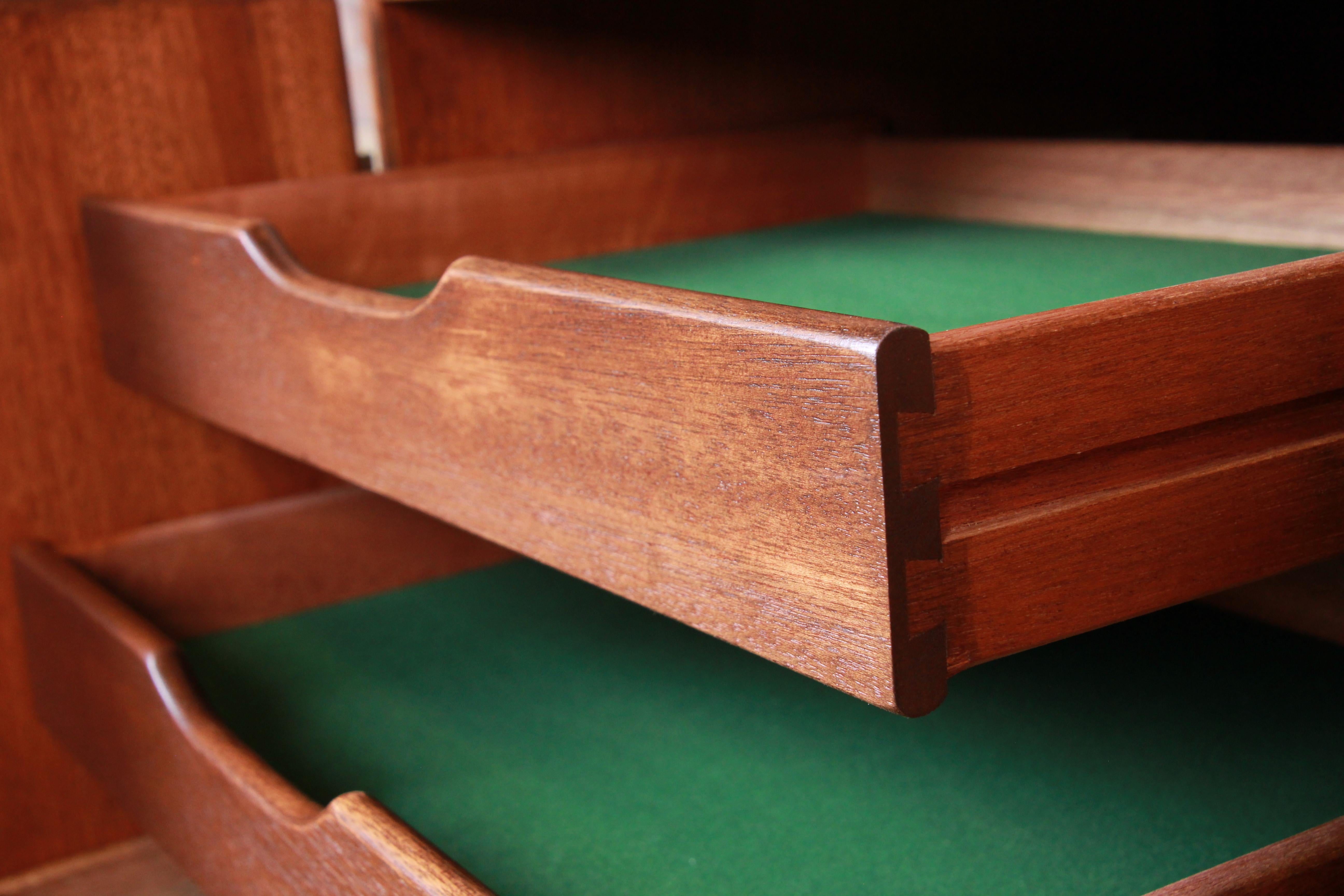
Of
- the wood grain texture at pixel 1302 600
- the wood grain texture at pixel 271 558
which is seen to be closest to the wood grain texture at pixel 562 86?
the wood grain texture at pixel 271 558

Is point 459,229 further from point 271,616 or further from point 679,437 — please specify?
point 679,437

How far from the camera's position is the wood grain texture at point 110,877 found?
1.18 metres

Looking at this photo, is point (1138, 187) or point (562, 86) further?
point (562, 86)

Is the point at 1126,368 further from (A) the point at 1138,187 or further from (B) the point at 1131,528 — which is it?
(A) the point at 1138,187

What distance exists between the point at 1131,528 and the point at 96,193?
0.97 metres

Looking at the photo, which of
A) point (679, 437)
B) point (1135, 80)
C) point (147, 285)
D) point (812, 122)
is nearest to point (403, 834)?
point (679, 437)

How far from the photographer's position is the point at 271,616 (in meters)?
1.24

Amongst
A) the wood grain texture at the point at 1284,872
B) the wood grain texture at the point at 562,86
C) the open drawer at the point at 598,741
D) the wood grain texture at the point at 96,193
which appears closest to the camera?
the wood grain texture at the point at 1284,872

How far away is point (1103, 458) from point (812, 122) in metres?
1.03

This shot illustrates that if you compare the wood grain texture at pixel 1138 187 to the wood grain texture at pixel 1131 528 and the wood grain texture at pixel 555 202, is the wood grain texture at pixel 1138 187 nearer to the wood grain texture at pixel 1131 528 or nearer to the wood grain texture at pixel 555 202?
the wood grain texture at pixel 555 202

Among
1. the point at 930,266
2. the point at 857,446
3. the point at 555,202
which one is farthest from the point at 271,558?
the point at 857,446

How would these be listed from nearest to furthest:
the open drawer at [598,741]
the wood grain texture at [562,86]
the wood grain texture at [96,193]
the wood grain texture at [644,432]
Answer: the wood grain texture at [644,432], the open drawer at [598,741], the wood grain texture at [96,193], the wood grain texture at [562,86]

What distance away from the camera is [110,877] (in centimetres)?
121

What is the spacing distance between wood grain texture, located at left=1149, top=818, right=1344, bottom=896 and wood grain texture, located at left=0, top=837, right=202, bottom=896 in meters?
0.91
